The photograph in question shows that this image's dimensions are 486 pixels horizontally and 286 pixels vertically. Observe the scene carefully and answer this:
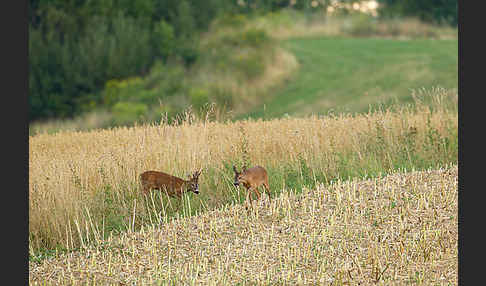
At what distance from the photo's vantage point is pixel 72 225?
8781mm

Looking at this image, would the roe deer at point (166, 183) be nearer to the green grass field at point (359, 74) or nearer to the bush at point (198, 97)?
the green grass field at point (359, 74)

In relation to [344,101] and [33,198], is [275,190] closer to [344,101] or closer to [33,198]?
[33,198]

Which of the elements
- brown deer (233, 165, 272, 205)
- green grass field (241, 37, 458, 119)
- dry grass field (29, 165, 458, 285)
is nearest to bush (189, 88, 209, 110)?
green grass field (241, 37, 458, 119)

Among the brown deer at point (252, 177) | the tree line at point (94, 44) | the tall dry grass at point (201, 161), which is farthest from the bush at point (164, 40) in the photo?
the brown deer at point (252, 177)

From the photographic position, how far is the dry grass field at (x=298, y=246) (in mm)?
6520

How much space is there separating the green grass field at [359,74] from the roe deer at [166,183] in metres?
11.1

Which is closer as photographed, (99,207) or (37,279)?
(37,279)

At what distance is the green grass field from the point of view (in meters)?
22.5

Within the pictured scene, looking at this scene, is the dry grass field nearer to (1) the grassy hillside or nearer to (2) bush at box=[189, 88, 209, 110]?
(1) the grassy hillside

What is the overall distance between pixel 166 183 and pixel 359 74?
19.0 meters

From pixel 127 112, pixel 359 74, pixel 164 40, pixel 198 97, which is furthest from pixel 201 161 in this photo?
pixel 164 40

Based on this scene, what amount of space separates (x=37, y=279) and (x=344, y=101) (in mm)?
17137

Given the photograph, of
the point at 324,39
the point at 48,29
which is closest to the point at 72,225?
the point at 48,29

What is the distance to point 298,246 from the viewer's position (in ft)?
23.4
